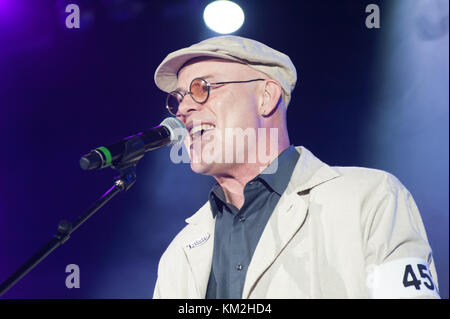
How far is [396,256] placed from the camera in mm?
1679

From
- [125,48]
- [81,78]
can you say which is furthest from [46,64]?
[125,48]

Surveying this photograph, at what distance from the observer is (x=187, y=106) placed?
7.67ft

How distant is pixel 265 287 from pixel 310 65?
2066mm

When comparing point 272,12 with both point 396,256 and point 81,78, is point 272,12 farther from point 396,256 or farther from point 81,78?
point 396,256

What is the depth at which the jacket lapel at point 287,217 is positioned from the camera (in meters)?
1.88

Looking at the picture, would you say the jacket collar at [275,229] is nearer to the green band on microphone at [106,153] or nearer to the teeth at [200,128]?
the teeth at [200,128]

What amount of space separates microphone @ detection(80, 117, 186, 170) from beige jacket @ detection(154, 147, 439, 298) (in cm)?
60

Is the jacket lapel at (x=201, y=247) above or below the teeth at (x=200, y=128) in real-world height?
below

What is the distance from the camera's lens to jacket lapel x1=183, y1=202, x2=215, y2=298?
7.18 ft

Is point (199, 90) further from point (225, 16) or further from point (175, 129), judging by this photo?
point (225, 16)

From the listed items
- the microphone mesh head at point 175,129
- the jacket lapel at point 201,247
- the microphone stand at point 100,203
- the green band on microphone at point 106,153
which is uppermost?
the microphone mesh head at point 175,129

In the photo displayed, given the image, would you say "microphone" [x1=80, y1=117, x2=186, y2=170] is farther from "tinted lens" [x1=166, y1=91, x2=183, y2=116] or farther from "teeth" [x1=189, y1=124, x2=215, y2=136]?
"tinted lens" [x1=166, y1=91, x2=183, y2=116]

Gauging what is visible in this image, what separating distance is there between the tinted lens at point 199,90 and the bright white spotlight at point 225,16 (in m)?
1.21

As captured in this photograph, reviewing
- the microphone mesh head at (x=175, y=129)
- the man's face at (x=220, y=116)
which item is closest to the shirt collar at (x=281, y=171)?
the man's face at (x=220, y=116)
